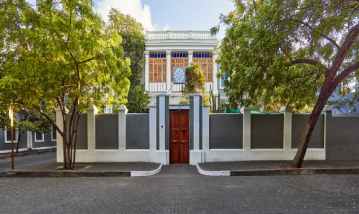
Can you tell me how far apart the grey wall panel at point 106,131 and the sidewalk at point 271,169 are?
13.2 feet

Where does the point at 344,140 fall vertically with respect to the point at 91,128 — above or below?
below

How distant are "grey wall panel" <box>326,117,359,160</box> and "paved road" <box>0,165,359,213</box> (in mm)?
2555

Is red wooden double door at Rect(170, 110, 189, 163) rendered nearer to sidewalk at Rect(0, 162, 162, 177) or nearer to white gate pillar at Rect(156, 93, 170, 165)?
white gate pillar at Rect(156, 93, 170, 165)

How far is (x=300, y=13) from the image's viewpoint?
6.74m

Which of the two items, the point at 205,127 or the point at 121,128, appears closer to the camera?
the point at 205,127

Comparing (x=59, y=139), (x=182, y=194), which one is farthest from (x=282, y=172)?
(x=59, y=139)

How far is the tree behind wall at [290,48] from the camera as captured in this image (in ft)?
22.6

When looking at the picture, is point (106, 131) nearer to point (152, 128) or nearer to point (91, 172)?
point (152, 128)

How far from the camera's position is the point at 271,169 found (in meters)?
7.69

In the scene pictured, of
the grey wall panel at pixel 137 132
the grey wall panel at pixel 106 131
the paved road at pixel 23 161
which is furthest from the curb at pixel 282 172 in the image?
the paved road at pixel 23 161

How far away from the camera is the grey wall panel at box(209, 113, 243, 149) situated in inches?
372

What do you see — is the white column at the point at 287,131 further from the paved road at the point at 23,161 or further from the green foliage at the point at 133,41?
the paved road at the point at 23,161

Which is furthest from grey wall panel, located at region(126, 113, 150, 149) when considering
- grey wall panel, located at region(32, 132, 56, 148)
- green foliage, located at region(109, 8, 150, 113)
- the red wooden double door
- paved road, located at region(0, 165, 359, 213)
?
grey wall panel, located at region(32, 132, 56, 148)

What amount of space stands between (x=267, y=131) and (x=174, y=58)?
9.09 meters
